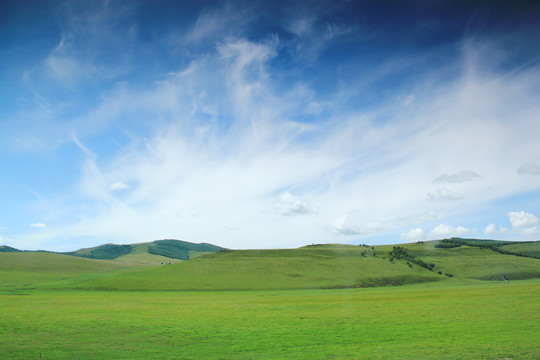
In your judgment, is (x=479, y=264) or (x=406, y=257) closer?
(x=479, y=264)

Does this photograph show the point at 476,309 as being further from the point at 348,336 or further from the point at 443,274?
the point at 443,274

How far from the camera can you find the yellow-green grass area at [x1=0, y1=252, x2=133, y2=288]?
114m

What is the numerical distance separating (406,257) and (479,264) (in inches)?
995

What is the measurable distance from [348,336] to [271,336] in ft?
17.8

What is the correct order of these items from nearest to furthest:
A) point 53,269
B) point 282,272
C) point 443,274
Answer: point 282,272, point 443,274, point 53,269

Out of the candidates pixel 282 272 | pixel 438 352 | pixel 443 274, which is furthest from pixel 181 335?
pixel 443 274

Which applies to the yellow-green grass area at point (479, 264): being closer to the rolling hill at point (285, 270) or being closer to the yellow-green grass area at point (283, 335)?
the rolling hill at point (285, 270)

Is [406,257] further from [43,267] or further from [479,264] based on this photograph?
[43,267]

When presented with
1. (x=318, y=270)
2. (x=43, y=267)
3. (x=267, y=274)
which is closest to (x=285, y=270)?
(x=267, y=274)

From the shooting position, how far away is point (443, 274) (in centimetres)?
11838

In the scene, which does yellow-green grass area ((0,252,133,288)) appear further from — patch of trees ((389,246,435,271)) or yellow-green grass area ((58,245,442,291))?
patch of trees ((389,246,435,271))

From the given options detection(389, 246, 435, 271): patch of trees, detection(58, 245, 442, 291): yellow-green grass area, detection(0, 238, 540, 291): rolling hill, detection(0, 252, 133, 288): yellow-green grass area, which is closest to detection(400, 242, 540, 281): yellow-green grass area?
detection(0, 238, 540, 291): rolling hill

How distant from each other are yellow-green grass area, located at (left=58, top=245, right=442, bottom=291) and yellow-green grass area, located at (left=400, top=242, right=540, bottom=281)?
14.1 metres

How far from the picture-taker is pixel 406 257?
459 feet
